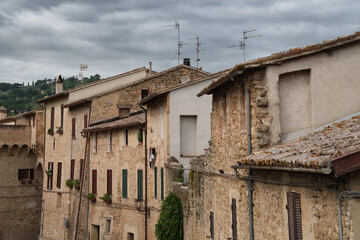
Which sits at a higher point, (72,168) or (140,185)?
(72,168)

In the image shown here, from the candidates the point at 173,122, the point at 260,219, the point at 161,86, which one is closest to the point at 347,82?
the point at 260,219

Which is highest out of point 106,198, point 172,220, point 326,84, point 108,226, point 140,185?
point 326,84

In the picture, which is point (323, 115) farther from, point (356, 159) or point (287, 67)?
point (356, 159)

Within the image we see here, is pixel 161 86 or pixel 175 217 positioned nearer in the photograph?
pixel 175 217

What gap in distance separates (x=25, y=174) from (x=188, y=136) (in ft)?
74.9

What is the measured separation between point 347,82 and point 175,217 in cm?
1003

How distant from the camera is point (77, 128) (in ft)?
109

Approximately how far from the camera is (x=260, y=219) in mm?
10867

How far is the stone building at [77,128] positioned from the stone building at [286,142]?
1539 cm

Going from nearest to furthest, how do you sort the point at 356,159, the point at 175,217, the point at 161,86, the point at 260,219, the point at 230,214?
1. the point at 356,159
2. the point at 260,219
3. the point at 230,214
4. the point at 175,217
5. the point at 161,86

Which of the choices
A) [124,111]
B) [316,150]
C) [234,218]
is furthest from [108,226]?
[316,150]

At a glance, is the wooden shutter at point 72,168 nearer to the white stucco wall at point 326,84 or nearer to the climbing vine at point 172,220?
the climbing vine at point 172,220

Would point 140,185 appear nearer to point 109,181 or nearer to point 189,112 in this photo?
point 109,181

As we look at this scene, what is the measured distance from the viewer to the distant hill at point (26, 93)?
101069 millimetres
